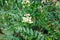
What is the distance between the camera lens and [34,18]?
301cm

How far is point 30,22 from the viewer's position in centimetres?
288

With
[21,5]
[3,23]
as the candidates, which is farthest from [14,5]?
[3,23]

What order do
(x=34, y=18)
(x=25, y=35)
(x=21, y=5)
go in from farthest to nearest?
1. (x=21, y=5)
2. (x=34, y=18)
3. (x=25, y=35)

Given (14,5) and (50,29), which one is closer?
(50,29)

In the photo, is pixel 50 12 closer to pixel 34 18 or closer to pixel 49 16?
pixel 49 16

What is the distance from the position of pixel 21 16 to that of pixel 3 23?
304mm

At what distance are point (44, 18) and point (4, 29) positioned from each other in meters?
0.56

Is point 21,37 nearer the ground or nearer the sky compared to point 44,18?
nearer the ground

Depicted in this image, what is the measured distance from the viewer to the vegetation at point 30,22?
2822 mm

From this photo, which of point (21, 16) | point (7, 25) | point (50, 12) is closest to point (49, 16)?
point (50, 12)

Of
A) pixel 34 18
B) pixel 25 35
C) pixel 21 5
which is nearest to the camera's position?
pixel 25 35

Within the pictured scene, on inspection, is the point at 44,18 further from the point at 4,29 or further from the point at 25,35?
the point at 4,29

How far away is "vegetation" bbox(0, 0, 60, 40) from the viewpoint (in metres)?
2.82

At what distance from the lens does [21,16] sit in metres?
2.96
